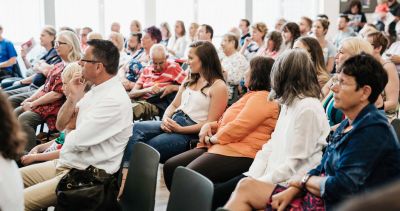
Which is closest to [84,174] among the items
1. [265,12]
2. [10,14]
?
[10,14]

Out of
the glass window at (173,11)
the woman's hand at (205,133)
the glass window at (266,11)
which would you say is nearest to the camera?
the woman's hand at (205,133)

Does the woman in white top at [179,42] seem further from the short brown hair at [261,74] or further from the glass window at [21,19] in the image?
the short brown hair at [261,74]

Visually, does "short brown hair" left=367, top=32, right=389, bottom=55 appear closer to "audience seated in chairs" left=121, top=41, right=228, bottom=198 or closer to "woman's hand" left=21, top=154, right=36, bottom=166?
"audience seated in chairs" left=121, top=41, right=228, bottom=198

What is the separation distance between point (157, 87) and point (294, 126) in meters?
2.61

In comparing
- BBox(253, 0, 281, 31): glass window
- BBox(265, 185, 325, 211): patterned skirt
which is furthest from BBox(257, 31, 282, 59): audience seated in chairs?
BBox(253, 0, 281, 31): glass window

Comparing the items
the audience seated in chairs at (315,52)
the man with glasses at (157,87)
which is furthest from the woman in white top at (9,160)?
the man with glasses at (157,87)

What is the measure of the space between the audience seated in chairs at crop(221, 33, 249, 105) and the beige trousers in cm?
294

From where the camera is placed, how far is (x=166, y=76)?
4.95m

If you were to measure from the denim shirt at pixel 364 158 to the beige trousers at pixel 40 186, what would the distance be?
52.7 inches

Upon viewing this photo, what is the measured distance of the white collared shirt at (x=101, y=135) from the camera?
8.48 feet

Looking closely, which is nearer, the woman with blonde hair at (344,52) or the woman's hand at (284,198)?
the woman's hand at (284,198)

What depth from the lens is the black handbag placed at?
2418mm

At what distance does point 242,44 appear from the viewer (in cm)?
867

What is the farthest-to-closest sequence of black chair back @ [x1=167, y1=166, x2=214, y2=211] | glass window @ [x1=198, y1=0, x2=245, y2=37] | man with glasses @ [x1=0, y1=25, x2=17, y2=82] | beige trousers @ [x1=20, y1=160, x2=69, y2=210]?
glass window @ [x1=198, y1=0, x2=245, y2=37], man with glasses @ [x1=0, y1=25, x2=17, y2=82], beige trousers @ [x1=20, y1=160, x2=69, y2=210], black chair back @ [x1=167, y1=166, x2=214, y2=211]
